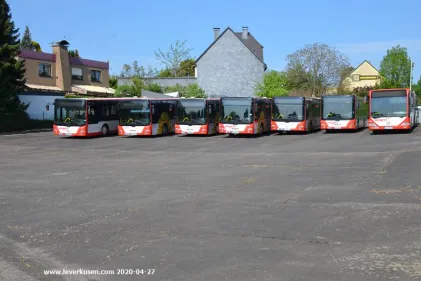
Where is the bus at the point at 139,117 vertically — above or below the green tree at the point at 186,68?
below

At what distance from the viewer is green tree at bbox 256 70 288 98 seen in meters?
61.6

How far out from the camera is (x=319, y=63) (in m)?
66.5

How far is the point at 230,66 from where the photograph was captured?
221ft

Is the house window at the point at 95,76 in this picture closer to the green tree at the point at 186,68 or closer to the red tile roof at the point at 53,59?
the red tile roof at the point at 53,59

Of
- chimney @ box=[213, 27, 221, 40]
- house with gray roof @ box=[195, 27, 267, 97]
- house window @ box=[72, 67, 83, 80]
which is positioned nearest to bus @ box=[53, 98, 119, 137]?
house window @ box=[72, 67, 83, 80]

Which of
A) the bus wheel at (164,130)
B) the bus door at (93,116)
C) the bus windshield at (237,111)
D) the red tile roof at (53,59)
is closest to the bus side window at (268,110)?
the bus windshield at (237,111)

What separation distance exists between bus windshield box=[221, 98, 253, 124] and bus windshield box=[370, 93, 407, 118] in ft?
25.8

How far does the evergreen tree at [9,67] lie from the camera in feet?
133

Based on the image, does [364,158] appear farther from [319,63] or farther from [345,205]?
[319,63]

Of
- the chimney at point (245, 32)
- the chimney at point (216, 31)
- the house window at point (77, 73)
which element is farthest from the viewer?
the chimney at point (245, 32)

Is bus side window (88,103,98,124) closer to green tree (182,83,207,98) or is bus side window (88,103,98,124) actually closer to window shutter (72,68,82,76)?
window shutter (72,68,82,76)

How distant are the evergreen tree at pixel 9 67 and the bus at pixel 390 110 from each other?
28.5 metres

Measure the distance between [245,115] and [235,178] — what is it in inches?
742

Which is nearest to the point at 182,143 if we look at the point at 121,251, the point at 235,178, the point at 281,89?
the point at 235,178
